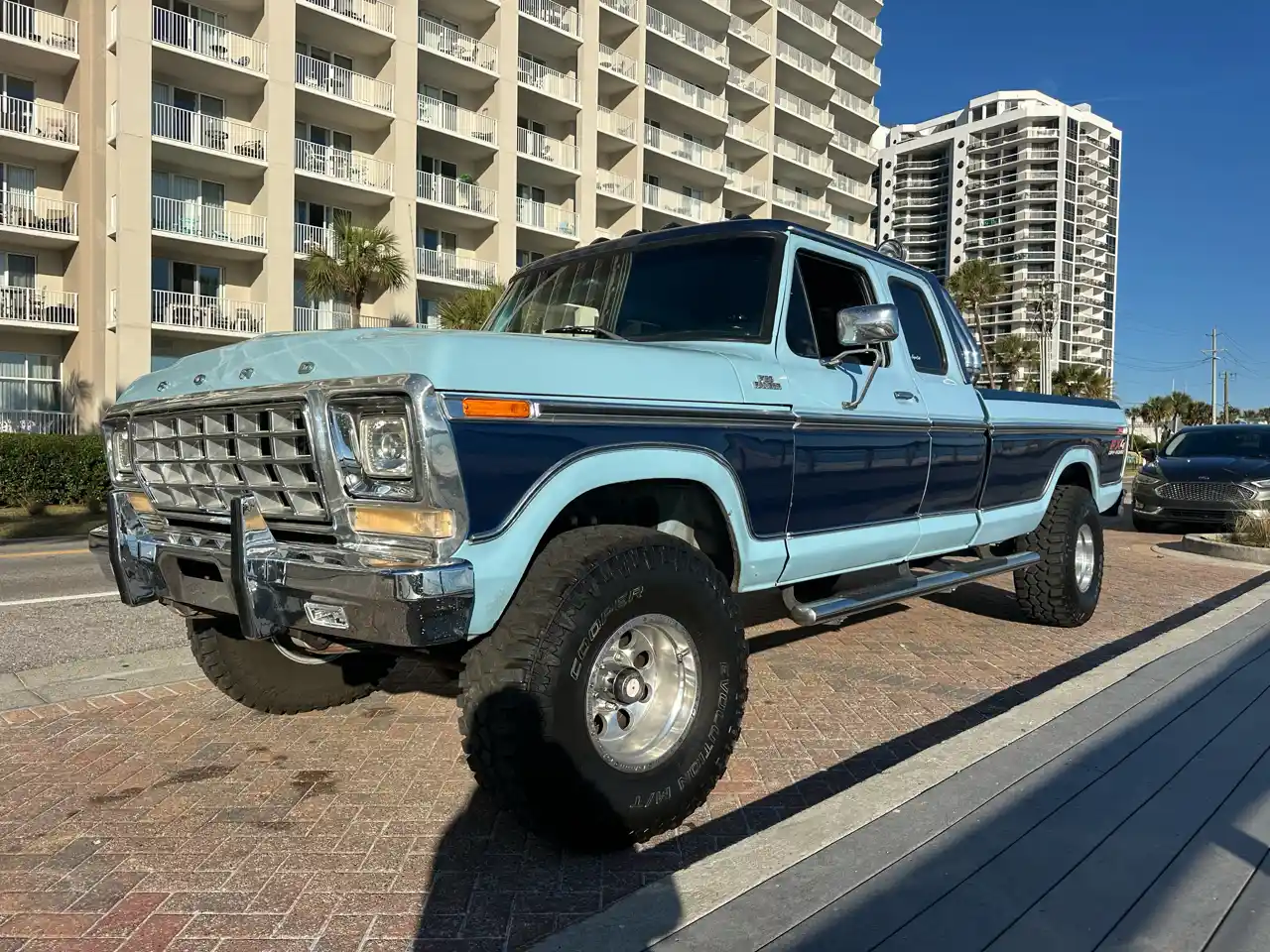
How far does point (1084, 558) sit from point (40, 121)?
28.5 m

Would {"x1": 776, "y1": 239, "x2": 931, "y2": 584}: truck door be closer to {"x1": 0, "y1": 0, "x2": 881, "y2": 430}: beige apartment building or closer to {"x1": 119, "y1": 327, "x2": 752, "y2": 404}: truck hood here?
{"x1": 119, "y1": 327, "x2": 752, "y2": 404}: truck hood

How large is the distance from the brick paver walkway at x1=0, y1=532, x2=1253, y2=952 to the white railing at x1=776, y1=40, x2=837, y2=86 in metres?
48.3

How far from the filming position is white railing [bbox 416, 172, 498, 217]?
30.2m

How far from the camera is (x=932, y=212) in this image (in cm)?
14950

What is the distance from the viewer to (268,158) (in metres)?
26.2

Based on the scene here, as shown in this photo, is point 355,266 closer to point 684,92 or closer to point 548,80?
point 548,80

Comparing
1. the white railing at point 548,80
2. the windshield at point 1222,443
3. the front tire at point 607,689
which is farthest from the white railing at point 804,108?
the front tire at point 607,689

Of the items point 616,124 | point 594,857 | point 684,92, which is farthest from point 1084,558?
Result: point 684,92

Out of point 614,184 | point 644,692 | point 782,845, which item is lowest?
point 782,845

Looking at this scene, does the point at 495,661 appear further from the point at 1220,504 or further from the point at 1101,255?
the point at 1101,255

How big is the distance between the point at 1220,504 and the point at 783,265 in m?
11.4

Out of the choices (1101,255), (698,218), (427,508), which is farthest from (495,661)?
(1101,255)

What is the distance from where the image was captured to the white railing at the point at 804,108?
47.7 meters

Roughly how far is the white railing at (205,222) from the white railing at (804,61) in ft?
101
